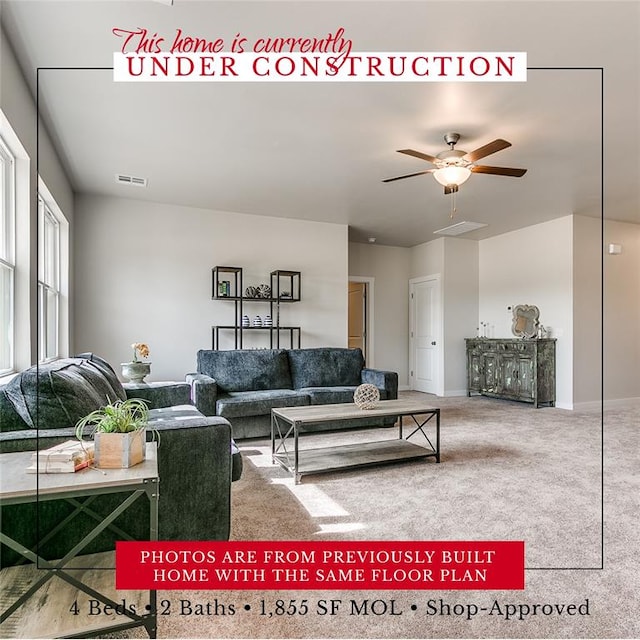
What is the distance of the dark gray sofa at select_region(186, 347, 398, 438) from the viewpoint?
14.1 ft

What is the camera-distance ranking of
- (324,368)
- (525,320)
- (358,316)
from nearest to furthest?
(324,368) → (525,320) → (358,316)

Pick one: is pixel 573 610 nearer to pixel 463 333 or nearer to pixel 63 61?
pixel 63 61

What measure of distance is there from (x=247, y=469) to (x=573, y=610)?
2.27m

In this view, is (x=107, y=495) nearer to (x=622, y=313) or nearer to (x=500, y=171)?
(x=500, y=171)

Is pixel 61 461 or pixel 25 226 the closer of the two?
pixel 61 461

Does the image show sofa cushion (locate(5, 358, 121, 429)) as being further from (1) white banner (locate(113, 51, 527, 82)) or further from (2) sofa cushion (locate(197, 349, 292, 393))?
(2) sofa cushion (locate(197, 349, 292, 393))

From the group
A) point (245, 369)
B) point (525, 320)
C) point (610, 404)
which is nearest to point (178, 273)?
point (245, 369)

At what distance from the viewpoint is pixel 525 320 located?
6.62 metres

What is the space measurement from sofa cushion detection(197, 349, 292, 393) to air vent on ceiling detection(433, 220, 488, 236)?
3178mm

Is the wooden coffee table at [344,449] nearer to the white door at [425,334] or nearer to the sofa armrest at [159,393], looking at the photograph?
the sofa armrest at [159,393]

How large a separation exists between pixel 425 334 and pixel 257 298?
3268 millimetres

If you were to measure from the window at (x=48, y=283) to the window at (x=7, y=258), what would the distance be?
99 centimetres

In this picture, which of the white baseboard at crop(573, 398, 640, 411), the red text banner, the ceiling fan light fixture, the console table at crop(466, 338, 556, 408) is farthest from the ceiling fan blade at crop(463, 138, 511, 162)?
the white baseboard at crop(573, 398, 640, 411)

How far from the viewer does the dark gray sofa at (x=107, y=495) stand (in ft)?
5.86
